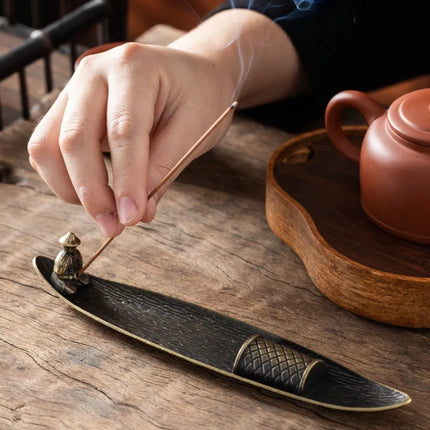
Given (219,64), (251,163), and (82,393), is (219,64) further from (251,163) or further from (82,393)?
(82,393)

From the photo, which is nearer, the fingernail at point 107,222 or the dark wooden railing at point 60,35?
the fingernail at point 107,222

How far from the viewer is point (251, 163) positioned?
1.11 m

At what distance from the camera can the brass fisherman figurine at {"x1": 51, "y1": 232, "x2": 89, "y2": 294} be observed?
2.61ft

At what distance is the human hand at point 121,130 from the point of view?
2.55 ft

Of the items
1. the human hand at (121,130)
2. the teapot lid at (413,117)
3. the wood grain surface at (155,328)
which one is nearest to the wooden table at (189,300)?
the wood grain surface at (155,328)

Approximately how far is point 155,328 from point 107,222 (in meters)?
0.15

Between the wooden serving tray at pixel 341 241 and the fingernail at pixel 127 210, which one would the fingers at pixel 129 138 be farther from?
the wooden serving tray at pixel 341 241

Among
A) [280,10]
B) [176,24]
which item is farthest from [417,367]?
[176,24]

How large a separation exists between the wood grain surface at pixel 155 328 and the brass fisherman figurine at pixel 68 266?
1.1 inches

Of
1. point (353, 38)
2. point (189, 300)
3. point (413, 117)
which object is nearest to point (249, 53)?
point (353, 38)

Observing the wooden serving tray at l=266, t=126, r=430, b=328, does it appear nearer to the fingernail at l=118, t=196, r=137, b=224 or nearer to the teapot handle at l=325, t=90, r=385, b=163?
the teapot handle at l=325, t=90, r=385, b=163

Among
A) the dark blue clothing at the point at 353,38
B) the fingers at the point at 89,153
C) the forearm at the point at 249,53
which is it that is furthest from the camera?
the dark blue clothing at the point at 353,38

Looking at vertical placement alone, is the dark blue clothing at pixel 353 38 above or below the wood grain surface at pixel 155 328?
above

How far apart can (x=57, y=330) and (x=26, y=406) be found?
0.12 meters
